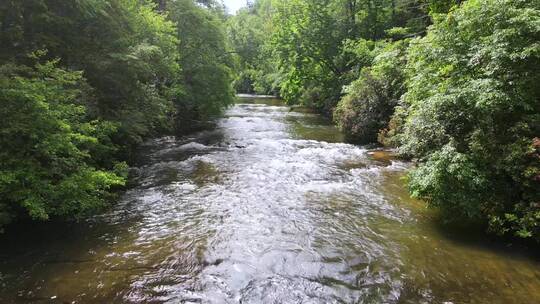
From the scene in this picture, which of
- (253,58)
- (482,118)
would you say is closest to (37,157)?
(482,118)

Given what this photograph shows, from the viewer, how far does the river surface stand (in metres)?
5.47

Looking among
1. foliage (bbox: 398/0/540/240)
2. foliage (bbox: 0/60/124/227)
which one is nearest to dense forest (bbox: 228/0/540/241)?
foliage (bbox: 398/0/540/240)

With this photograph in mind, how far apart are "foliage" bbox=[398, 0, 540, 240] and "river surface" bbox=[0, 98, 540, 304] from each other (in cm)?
78

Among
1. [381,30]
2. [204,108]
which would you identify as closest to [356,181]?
[204,108]

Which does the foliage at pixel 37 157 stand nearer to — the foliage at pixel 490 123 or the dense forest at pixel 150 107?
the dense forest at pixel 150 107

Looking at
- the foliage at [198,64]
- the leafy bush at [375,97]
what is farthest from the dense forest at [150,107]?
the foliage at [198,64]

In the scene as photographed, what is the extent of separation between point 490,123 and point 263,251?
5142 millimetres

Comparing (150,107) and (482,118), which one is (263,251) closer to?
(482,118)

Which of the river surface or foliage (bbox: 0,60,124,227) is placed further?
foliage (bbox: 0,60,124,227)

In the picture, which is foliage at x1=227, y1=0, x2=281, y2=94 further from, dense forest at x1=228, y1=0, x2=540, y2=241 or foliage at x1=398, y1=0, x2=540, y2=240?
foliage at x1=398, y1=0, x2=540, y2=240

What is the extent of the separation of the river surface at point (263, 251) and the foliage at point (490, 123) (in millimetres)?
779

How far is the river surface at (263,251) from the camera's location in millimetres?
5473

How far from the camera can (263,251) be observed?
22.3ft

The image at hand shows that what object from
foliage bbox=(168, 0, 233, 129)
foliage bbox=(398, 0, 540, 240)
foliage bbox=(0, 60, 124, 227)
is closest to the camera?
foliage bbox=(0, 60, 124, 227)
